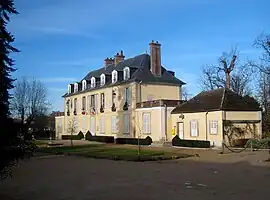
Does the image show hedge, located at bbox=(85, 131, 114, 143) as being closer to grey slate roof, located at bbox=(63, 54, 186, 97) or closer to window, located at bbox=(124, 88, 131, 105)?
window, located at bbox=(124, 88, 131, 105)

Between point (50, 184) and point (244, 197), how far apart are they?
6.51m

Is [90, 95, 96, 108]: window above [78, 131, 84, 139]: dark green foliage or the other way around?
above

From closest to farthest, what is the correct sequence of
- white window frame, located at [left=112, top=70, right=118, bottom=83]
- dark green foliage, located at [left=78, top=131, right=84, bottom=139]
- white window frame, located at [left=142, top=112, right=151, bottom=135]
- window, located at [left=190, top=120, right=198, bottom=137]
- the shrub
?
window, located at [left=190, top=120, right=198, bottom=137] < white window frame, located at [left=142, top=112, right=151, bottom=135] < white window frame, located at [left=112, top=70, right=118, bottom=83] < the shrub < dark green foliage, located at [left=78, top=131, right=84, bottom=139]

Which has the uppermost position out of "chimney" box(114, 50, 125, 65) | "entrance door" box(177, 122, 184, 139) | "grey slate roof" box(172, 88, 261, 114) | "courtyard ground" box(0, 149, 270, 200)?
"chimney" box(114, 50, 125, 65)

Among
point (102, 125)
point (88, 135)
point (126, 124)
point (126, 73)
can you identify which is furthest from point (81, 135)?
point (126, 73)

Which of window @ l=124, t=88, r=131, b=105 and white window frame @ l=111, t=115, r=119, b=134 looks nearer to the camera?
window @ l=124, t=88, r=131, b=105

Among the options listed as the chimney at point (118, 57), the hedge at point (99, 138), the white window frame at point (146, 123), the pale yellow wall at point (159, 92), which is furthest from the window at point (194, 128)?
the chimney at point (118, 57)

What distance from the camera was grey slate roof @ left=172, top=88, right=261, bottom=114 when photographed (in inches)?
1249

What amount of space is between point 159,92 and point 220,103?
11718mm

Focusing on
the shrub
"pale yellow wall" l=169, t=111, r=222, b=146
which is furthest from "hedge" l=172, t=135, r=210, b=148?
the shrub

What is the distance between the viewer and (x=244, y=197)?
9852 millimetres

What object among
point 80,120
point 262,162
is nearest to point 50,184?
point 262,162

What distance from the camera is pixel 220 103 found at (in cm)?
3180

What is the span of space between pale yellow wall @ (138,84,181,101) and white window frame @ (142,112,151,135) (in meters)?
2.37
